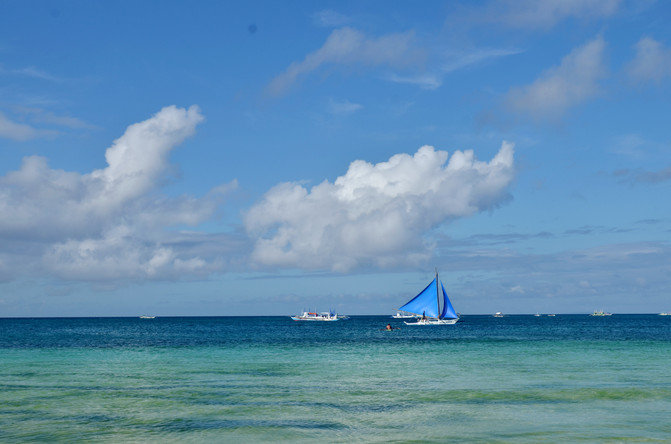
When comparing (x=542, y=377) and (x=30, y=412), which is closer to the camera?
(x=30, y=412)

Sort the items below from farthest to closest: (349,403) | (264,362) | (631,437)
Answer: (264,362)
(349,403)
(631,437)

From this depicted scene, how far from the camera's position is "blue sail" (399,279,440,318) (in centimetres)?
15050

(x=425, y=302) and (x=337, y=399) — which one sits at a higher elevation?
(x=425, y=302)

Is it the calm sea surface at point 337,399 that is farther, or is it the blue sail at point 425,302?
the blue sail at point 425,302

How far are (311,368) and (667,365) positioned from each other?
32.6 m

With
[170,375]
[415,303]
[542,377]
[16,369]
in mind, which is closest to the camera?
[542,377]

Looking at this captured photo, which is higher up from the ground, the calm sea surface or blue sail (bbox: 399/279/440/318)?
blue sail (bbox: 399/279/440/318)

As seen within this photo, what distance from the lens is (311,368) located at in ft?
182

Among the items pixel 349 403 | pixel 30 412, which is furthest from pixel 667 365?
pixel 30 412

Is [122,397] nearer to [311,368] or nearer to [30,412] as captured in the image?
[30,412]

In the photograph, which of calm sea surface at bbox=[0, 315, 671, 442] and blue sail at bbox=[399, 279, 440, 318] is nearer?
calm sea surface at bbox=[0, 315, 671, 442]

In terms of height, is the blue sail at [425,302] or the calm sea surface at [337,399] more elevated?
the blue sail at [425,302]

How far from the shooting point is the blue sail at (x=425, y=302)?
150500mm

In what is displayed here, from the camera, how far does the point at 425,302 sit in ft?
501
